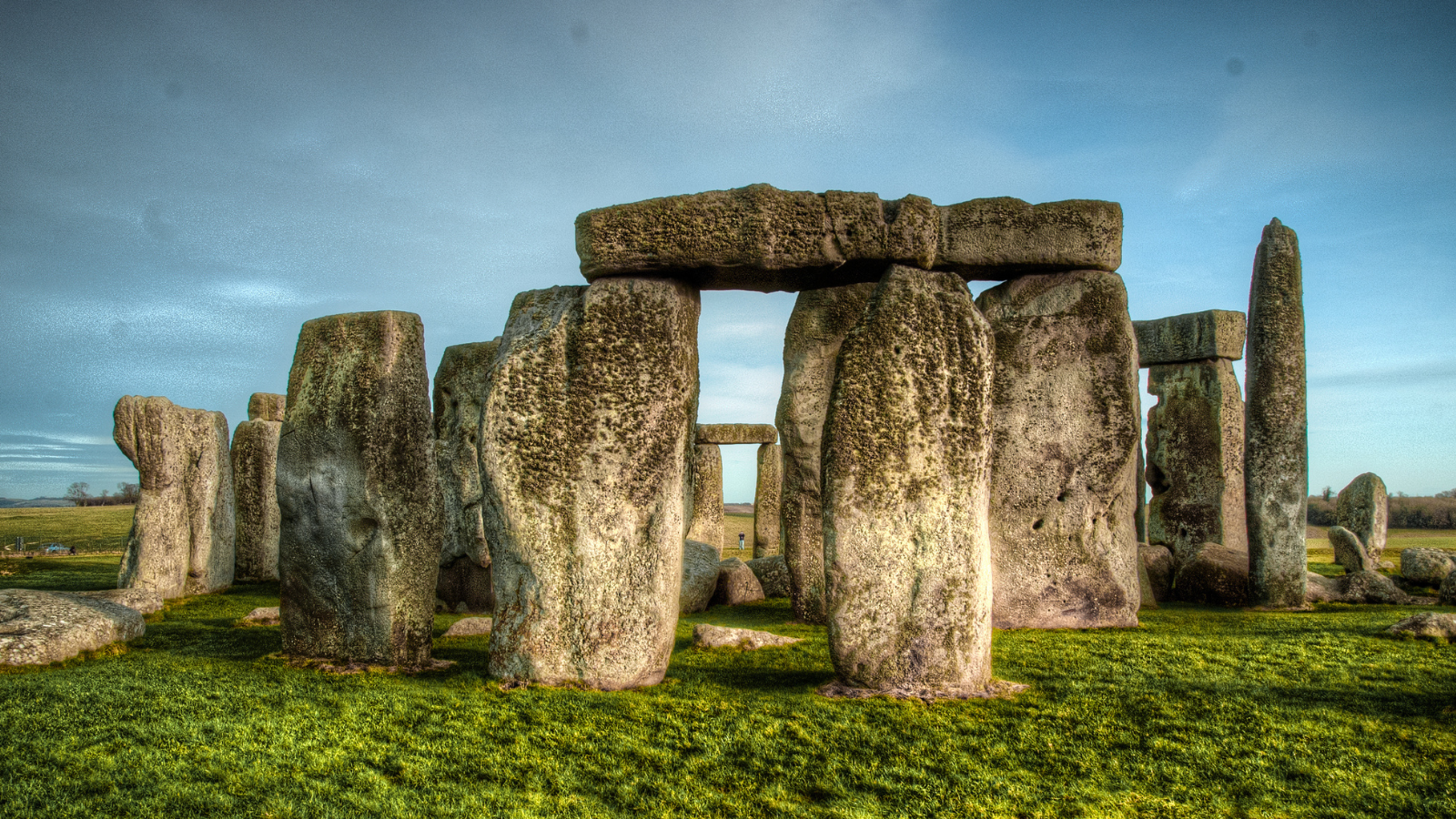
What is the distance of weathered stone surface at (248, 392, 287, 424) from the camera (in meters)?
13.7

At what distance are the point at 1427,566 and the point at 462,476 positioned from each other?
12.4 metres

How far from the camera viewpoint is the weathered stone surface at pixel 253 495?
13.1m

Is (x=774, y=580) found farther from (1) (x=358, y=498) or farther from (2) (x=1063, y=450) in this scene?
(1) (x=358, y=498)

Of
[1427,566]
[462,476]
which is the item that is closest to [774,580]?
[462,476]

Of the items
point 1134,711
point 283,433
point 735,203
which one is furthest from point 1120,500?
point 283,433

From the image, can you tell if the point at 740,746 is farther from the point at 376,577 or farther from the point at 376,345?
the point at 376,345

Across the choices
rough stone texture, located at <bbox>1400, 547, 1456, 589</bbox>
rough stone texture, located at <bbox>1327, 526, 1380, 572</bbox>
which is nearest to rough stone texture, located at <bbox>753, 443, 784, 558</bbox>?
rough stone texture, located at <bbox>1327, 526, 1380, 572</bbox>

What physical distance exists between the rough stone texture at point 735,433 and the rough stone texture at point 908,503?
1195cm

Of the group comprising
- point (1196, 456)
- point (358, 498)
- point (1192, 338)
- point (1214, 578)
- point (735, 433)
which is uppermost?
point (1192, 338)

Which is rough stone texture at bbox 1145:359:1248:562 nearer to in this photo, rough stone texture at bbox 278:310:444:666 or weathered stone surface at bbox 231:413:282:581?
rough stone texture at bbox 278:310:444:666

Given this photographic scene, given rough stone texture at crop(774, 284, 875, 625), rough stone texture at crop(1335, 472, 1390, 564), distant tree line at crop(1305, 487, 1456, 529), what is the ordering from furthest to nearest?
distant tree line at crop(1305, 487, 1456, 529)
rough stone texture at crop(1335, 472, 1390, 564)
rough stone texture at crop(774, 284, 875, 625)

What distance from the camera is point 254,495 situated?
13.1 metres

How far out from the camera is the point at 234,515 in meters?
12.9

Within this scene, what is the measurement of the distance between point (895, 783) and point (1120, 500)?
5803mm
